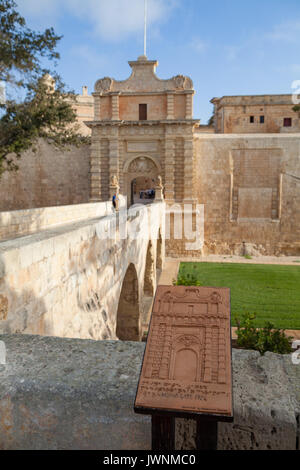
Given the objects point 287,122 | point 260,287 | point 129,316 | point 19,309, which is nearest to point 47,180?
point 260,287

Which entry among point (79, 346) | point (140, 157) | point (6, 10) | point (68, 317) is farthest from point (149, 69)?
point (79, 346)

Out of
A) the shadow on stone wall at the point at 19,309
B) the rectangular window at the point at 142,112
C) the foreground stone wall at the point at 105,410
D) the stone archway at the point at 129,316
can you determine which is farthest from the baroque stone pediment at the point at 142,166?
the foreground stone wall at the point at 105,410

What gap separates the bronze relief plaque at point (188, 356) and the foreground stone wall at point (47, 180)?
64.4 ft

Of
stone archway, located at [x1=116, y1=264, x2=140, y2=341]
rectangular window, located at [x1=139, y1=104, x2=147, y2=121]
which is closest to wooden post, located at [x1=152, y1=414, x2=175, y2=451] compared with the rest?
stone archway, located at [x1=116, y1=264, x2=140, y2=341]

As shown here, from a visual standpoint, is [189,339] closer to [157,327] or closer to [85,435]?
[157,327]

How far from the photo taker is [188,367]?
1544 millimetres

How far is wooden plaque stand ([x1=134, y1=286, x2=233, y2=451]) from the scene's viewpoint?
4.65ft

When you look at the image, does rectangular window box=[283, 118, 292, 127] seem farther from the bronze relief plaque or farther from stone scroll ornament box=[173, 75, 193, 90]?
the bronze relief plaque

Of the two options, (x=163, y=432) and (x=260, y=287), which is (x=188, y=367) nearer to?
(x=163, y=432)

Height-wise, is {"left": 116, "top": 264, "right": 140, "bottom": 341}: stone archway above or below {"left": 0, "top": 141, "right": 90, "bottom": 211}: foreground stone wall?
below

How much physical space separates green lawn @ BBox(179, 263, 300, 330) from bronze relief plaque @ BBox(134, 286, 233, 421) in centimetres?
780

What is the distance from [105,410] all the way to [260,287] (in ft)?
41.5

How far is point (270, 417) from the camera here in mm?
1629
